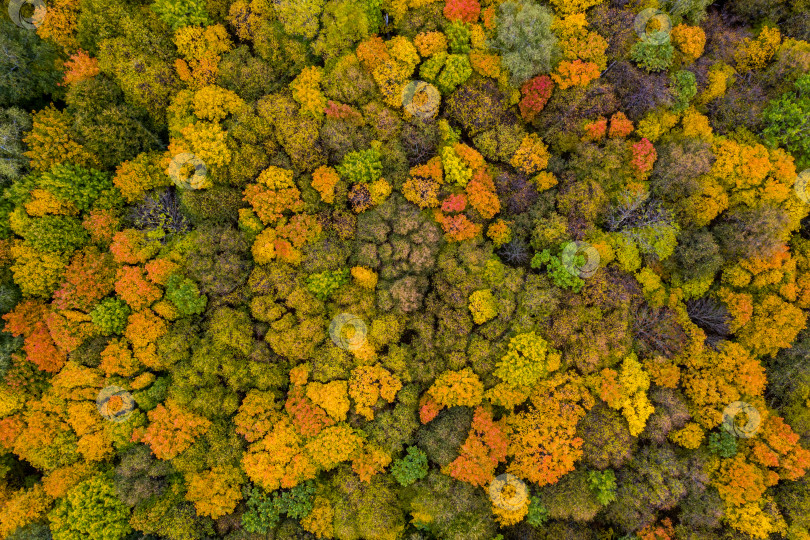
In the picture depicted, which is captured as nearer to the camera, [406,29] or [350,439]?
[350,439]

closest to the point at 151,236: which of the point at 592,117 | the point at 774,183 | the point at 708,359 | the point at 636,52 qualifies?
the point at 592,117

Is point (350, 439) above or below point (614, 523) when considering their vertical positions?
above

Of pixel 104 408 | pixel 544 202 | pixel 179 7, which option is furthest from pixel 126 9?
pixel 544 202

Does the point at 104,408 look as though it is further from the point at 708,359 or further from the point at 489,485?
the point at 708,359

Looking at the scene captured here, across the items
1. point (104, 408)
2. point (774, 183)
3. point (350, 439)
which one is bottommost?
point (350, 439)

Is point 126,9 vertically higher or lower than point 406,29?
higher

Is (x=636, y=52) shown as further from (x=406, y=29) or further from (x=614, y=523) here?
(x=614, y=523)
